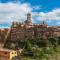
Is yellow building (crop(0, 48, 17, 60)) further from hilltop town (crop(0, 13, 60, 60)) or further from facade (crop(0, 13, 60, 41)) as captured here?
facade (crop(0, 13, 60, 41))

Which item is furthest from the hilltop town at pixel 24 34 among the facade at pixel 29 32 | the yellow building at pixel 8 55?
the yellow building at pixel 8 55

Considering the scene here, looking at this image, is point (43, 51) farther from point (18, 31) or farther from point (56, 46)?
point (18, 31)

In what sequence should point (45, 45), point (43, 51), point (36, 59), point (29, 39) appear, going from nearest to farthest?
1. point (36, 59)
2. point (43, 51)
3. point (45, 45)
4. point (29, 39)

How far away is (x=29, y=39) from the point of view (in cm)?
1727

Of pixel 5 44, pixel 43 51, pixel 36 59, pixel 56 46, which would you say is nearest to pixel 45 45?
pixel 56 46

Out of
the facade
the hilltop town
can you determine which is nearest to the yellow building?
the hilltop town

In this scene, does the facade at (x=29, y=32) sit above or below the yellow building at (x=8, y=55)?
above

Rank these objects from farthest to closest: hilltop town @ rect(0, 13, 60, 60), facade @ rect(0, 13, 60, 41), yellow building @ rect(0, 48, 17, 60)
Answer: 1. facade @ rect(0, 13, 60, 41)
2. hilltop town @ rect(0, 13, 60, 60)
3. yellow building @ rect(0, 48, 17, 60)

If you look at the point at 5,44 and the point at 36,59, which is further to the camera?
the point at 5,44

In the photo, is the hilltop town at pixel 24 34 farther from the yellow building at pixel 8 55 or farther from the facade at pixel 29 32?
the yellow building at pixel 8 55

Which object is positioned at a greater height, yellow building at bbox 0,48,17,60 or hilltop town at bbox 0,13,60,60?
hilltop town at bbox 0,13,60,60

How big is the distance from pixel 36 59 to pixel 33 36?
5.29 meters

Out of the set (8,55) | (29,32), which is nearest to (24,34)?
(29,32)

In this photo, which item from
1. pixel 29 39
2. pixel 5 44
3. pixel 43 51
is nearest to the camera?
pixel 43 51
